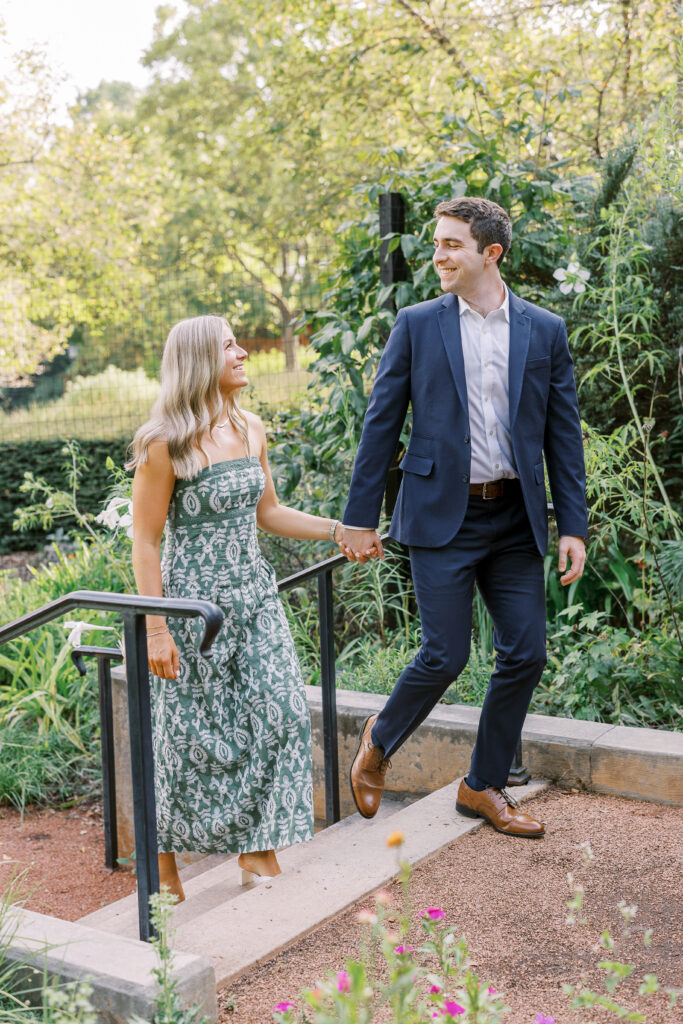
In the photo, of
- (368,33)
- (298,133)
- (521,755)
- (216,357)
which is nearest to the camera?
(216,357)

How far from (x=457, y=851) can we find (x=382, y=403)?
4.52 ft

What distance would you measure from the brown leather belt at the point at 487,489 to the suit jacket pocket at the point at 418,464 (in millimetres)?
139

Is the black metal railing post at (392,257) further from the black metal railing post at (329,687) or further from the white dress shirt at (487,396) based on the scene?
the white dress shirt at (487,396)

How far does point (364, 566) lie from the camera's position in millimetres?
4945

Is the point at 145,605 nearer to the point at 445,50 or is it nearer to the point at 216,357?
the point at 216,357

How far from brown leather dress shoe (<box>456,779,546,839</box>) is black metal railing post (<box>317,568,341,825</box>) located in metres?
0.61

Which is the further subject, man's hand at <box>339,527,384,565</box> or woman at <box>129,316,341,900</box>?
man's hand at <box>339,527,384,565</box>

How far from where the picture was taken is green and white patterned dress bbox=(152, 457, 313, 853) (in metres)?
2.98

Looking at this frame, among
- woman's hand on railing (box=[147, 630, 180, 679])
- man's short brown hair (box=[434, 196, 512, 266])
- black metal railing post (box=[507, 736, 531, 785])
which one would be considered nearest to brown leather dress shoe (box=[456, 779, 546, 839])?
black metal railing post (box=[507, 736, 531, 785])

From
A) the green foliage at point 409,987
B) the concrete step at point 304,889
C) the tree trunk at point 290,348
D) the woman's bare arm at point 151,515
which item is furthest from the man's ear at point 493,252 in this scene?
the tree trunk at point 290,348

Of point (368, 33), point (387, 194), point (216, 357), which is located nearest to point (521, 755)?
point (216, 357)

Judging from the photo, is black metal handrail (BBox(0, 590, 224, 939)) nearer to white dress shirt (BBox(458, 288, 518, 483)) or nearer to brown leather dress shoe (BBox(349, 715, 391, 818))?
brown leather dress shoe (BBox(349, 715, 391, 818))

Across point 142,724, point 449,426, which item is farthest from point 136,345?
point 142,724

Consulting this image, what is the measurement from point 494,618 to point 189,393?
1160 millimetres
